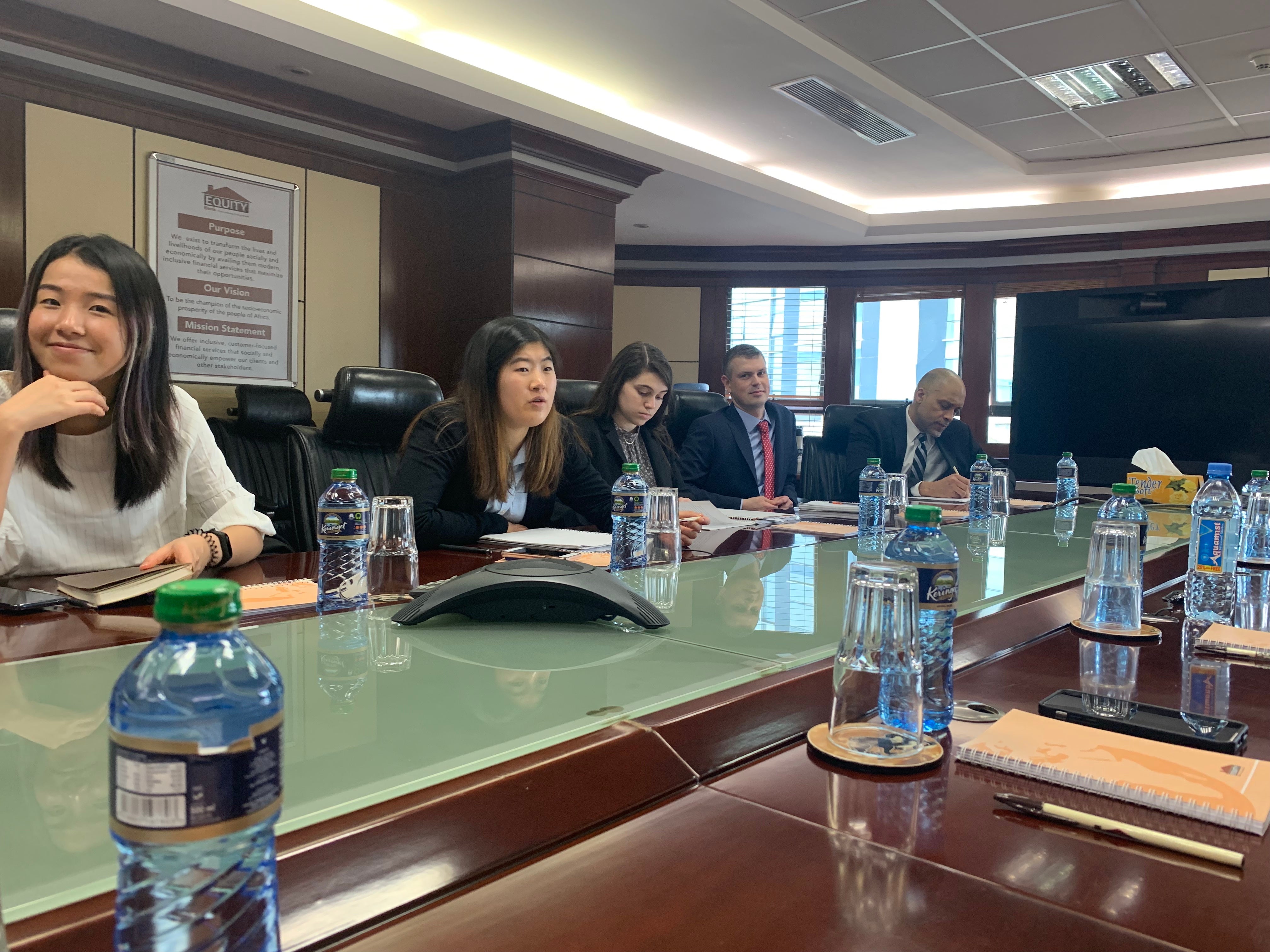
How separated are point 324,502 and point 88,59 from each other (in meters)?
3.65

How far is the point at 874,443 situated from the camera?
4348mm

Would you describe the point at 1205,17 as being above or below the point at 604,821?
above

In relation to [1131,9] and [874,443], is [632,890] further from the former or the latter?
[1131,9]

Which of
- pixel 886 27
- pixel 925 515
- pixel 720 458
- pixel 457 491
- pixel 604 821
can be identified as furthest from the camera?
pixel 886 27

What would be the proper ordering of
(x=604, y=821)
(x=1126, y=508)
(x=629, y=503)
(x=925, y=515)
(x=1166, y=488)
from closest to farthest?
(x=604, y=821) < (x=925, y=515) < (x=629, y=503) < (x=1126, y=508) < (x=1166, y=488)

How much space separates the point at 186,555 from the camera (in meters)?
1.56

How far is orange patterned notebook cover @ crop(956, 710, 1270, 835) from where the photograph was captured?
0.69m

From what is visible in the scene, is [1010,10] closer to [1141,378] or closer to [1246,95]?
[1246,95]

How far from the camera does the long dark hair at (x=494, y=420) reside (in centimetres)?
232

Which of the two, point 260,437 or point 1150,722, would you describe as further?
point 260,437

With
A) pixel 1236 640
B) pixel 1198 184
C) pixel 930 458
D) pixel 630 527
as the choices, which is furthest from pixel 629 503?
pixel 1198 184

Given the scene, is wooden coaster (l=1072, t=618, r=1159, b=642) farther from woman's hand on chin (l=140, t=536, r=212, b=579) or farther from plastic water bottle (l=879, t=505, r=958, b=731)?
woman's hand on chin (l=140, t=536, r=212, b=579)

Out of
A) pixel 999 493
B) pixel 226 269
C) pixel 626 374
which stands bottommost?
pixel 999 493

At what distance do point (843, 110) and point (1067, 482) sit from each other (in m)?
2.79
